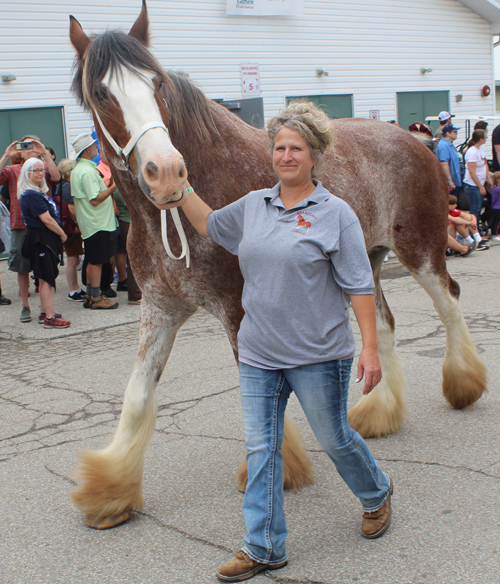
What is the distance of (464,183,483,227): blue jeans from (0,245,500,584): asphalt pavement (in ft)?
23.2

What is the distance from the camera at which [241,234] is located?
2.91 metres

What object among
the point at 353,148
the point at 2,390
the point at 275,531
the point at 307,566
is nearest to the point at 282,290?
the point at 275,531

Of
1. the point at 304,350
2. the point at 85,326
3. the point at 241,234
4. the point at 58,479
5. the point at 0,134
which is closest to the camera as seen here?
the point at 304,350

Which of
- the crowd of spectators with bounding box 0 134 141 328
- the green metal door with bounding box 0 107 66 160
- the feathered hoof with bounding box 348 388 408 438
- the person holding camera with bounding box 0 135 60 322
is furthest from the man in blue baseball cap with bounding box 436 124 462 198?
the feathered hoof with bounding box 348 388 408 438

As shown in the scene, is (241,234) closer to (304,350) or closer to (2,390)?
(304,350)

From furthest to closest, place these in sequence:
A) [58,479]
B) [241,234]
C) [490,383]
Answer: [490,383], [58,479], [241,234]

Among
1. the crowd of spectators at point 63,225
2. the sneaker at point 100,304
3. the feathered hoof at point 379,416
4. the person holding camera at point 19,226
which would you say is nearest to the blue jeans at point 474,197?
the crowd of spectators at point 63,225

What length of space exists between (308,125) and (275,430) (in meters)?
1.21

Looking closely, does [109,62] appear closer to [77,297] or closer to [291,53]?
[77,297]

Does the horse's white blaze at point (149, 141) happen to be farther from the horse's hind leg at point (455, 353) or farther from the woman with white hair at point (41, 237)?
the woman with white hair at point (41, 237)

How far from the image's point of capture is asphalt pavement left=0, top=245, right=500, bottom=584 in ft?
8.97

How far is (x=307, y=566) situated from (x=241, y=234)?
138 centimetres

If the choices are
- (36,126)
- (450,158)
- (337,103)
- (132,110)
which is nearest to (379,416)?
(132,110)

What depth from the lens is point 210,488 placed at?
11.5ft
